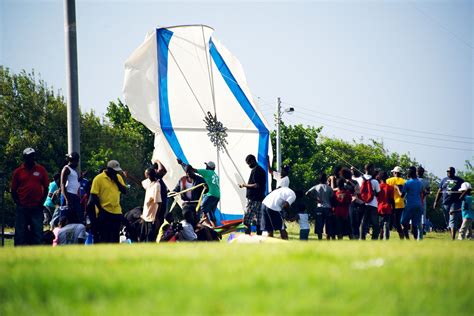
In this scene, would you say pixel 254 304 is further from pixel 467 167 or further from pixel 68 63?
pixel 467 167

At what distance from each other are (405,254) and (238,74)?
48.7 feet

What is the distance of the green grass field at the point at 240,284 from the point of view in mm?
5426

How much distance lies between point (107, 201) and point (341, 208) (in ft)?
20.0

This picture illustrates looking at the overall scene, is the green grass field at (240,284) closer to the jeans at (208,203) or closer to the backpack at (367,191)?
the backpack at (367,191)

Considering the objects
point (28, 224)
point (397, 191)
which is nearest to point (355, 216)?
point (397, 191)

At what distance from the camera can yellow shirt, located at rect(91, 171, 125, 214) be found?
13.5 metres

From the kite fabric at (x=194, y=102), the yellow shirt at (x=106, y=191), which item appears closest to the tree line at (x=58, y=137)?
the kite fabric at (x=194, y=102)

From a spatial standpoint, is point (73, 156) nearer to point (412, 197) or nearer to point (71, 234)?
point (71, 234)

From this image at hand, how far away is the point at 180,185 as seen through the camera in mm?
17938

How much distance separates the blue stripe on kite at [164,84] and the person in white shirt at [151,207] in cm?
630

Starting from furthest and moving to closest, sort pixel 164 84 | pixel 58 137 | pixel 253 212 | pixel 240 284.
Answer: pixel 58 137
pixel 164 84
pixel 253 212
pixel 240 284

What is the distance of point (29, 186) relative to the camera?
13.5m

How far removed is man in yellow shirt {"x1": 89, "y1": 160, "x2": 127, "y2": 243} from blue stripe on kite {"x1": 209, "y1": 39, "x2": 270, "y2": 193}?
8951 mm

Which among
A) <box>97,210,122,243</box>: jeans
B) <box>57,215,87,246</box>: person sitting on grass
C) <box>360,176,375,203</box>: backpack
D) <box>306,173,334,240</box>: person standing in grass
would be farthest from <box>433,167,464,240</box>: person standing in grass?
<box>57,215,87,246</box>: person sitting on grass
